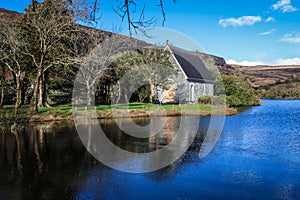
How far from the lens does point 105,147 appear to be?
13.5 m

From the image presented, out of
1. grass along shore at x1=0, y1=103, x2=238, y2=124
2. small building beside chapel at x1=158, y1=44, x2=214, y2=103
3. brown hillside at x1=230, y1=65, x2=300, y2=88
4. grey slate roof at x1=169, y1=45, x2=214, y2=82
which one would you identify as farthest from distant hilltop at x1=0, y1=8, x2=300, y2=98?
grass along shore at x1=0, y1=103, x2=238, y2=124

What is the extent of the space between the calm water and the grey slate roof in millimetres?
26804

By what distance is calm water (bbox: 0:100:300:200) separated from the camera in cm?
742

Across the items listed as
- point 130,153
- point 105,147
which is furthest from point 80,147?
point 130,153

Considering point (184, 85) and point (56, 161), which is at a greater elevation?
point (184, 85)

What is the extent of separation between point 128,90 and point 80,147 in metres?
24.0

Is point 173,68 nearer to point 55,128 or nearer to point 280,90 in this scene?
point 55,128

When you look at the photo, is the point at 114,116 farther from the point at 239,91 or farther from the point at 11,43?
the point at 239,91

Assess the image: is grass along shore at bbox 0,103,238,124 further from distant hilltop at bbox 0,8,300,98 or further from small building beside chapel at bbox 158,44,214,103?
distant hilltop at bbox 0,8,300,98

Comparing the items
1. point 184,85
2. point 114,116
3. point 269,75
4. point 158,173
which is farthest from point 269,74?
point 158,173

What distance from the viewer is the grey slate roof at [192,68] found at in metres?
41.2

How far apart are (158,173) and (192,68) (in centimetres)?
3684

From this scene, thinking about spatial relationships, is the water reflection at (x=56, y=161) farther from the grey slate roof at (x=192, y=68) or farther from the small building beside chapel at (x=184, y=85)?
the grey slate roof at (x=192, y=68)

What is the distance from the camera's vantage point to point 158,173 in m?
9.24
